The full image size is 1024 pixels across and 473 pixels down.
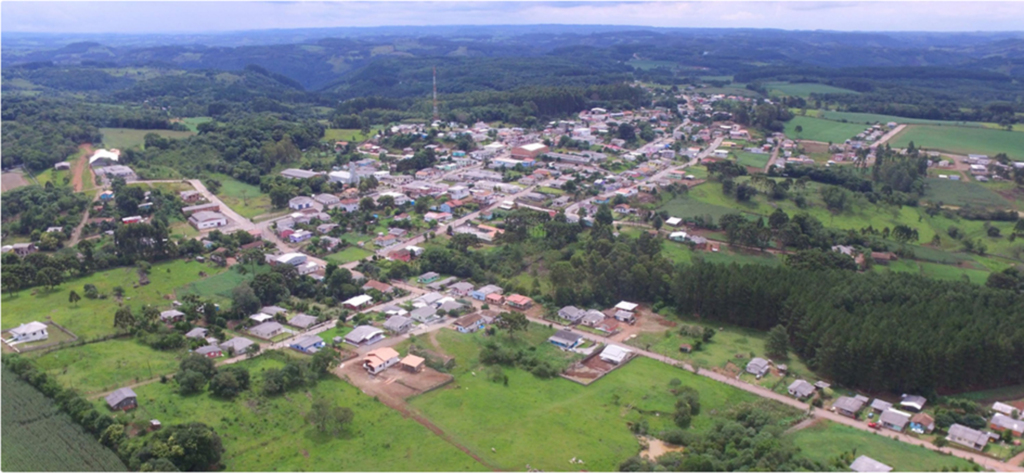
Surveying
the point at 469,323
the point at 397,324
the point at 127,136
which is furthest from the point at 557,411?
the point at 127,136

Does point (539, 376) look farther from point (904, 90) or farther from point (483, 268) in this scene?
point (904, 90)

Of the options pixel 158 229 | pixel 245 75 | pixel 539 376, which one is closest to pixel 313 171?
pixel 158 229

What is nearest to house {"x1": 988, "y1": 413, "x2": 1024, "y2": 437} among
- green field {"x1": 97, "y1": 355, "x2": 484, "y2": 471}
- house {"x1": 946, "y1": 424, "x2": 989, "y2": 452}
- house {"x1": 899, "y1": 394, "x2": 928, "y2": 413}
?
house {"x1": 946, "y1": 424, "x2": 989, "y2": 452}

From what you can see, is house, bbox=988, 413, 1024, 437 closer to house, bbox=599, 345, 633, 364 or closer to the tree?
the tree

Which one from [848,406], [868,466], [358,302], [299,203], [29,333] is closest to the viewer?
[868,466]

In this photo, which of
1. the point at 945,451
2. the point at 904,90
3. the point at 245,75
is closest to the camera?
the point at 945,451

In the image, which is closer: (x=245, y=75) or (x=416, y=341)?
(x=416, y=341)

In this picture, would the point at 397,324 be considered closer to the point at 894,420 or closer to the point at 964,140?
the point at 894,420
